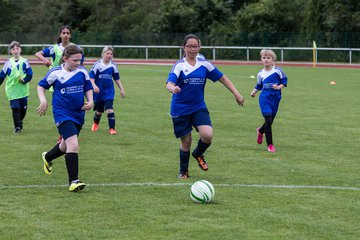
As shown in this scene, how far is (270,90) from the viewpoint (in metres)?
12.4

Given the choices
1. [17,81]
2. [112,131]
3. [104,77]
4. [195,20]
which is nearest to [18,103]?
[17,81]

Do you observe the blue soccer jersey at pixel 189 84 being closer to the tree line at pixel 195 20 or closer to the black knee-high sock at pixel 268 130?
the black knee-high sock at pixel 268 130

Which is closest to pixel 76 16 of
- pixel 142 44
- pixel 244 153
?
pixel 142 44

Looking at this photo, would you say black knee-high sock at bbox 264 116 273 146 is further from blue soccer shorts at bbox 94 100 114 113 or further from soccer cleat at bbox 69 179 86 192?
soccer cleat at bbox 69 179 86 192

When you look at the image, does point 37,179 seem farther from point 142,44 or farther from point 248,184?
point 142,44

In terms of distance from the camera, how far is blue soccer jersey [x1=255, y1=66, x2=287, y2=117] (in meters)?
12.4

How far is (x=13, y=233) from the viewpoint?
674 centimetres

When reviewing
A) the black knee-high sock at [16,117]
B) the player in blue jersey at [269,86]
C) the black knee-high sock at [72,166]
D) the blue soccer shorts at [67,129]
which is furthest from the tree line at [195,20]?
the black knee-high sock at [72,166]

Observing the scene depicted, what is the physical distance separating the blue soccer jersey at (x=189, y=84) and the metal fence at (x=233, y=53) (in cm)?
3360

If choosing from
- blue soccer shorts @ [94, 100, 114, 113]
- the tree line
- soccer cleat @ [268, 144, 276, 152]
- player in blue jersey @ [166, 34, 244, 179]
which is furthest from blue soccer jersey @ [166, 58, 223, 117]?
the tree line

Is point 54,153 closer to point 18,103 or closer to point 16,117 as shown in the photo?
point 16,117

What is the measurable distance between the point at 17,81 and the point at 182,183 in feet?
20.5

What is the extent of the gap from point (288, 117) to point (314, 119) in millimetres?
692

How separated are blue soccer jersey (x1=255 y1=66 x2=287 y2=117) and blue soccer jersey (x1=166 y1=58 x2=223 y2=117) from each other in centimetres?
302
